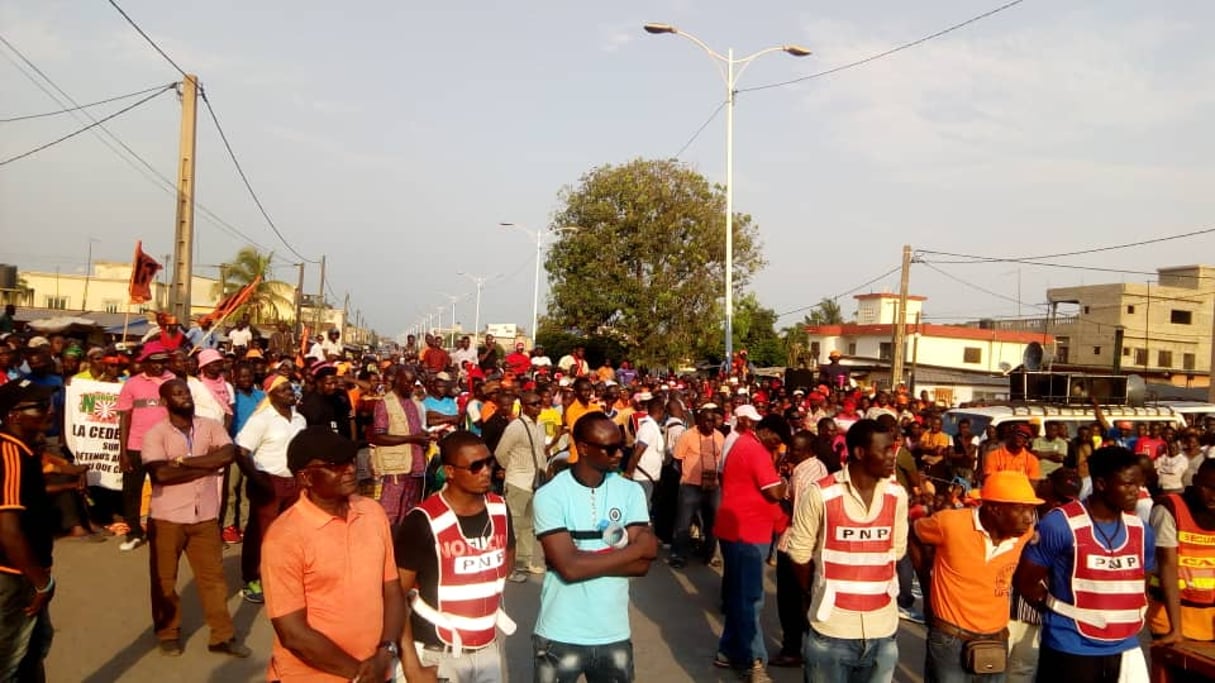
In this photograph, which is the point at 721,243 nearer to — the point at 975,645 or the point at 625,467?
the point at 625,467

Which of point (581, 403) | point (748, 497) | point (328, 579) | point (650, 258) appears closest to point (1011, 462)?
point (581, 403)

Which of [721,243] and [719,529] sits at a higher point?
[721,243]

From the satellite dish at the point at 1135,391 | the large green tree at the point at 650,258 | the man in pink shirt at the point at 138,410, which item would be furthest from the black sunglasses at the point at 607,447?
the large green tree at the point at 650,258

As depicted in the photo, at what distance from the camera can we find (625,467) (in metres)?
11.3

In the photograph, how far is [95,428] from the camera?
966cm

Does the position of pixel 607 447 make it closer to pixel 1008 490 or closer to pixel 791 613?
pixel 1008 490

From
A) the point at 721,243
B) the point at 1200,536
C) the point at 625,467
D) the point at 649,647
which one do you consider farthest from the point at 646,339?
the point at 1200,536

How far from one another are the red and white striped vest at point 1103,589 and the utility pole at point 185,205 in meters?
14.9

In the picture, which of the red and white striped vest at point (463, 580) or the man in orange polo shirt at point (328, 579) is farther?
the red and white striped vest at point (463, 580)

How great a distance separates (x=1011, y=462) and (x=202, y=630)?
8768mm

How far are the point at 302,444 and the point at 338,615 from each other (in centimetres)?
64

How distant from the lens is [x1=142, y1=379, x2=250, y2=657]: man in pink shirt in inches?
236

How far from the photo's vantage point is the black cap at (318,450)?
335 centimetres

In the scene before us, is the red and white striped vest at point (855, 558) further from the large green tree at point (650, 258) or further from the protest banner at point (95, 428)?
the large green tree at point (650, 258)
